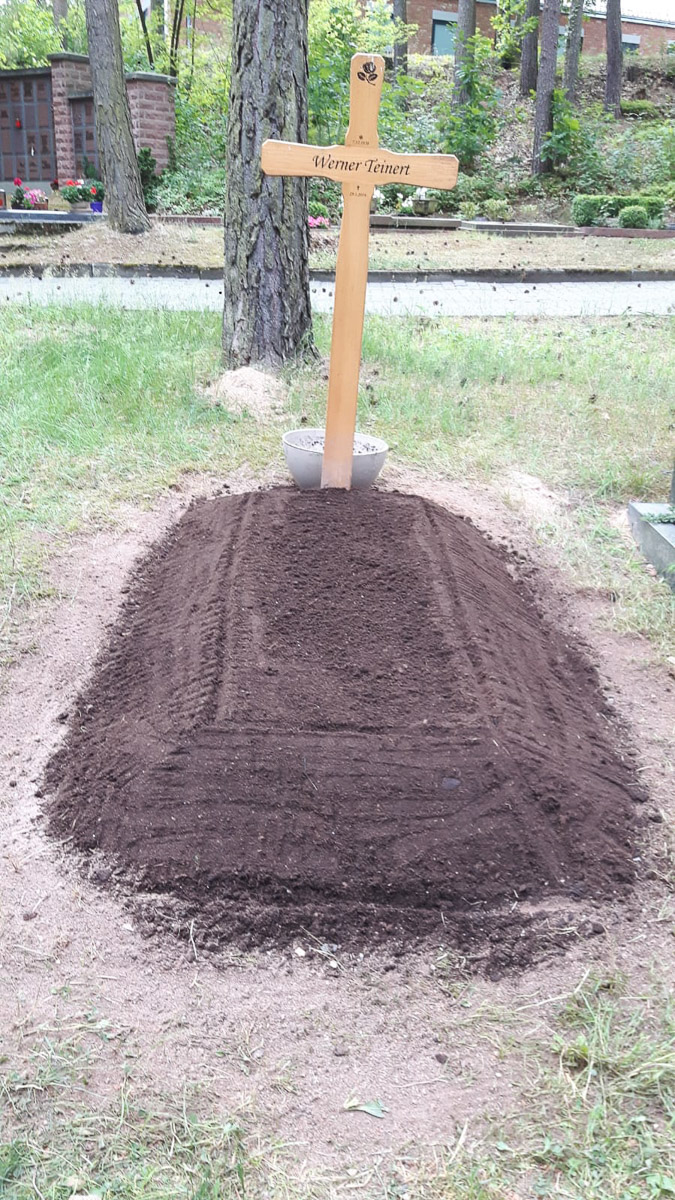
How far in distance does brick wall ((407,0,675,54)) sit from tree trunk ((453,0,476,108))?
1194cm

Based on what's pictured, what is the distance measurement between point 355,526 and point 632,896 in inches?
76.3

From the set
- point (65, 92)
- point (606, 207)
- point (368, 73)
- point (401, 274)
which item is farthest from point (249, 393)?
point (65, 92)

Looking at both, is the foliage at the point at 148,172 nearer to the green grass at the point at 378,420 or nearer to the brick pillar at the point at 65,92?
the brick pillar at the point at 65,92

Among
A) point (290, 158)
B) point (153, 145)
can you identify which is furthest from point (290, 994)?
point (153, 145)

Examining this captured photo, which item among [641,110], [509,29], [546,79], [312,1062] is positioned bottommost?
[312,1062]

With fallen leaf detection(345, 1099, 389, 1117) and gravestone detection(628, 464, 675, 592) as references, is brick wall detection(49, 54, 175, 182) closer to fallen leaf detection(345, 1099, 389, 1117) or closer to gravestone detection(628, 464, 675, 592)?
gravestone detection(628, 464, 675, 592)

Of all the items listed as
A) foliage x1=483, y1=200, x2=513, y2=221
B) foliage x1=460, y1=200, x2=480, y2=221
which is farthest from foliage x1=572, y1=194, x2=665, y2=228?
foliage x1=460, y1=200, x2=480, y2=221

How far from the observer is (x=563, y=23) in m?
39.3

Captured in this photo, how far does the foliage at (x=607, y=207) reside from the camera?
17734 millimetres

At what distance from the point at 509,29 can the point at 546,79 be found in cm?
1145

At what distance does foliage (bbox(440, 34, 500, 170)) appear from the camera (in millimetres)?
21094

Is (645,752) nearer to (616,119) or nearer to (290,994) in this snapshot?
(290,994)

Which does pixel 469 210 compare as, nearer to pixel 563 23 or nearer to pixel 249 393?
pixel 249 393

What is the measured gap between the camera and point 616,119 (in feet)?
86.8
